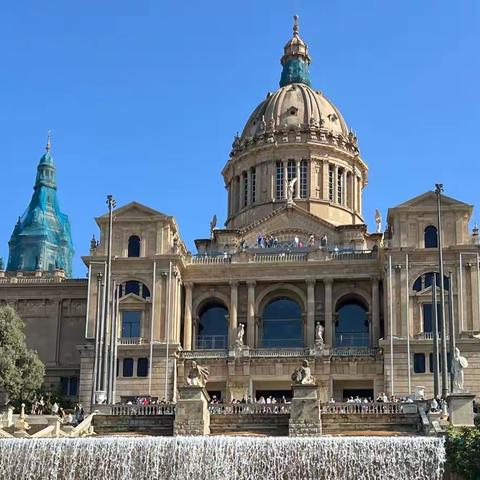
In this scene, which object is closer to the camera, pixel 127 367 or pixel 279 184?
pixel 127 367

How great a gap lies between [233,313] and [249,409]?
24.1 metres

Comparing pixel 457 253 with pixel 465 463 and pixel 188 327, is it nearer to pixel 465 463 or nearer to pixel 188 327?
pixel 188 327

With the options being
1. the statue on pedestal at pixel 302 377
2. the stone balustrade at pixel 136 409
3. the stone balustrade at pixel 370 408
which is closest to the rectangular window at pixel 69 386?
the stone balustrade at pixel 136 409

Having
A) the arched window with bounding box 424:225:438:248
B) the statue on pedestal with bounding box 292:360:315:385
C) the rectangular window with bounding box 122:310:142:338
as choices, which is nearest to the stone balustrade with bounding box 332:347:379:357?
the arched window with bounding box 424:225:438:248

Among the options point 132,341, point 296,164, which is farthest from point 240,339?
point 296,164

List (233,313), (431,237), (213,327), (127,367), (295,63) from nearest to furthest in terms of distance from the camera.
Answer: (127,367) < (431,237) < (233,313) < (213,327) < (295,63)

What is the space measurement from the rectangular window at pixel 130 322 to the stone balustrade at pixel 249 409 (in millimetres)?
22281

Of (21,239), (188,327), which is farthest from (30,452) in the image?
(21,239)

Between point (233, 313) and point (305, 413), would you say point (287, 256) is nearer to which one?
point (233, 313)

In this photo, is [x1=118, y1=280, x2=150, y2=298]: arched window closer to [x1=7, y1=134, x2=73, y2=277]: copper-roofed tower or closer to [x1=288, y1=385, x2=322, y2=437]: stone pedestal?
[x1=288, y1=385, x2=322, y2=437]: stone pedestal

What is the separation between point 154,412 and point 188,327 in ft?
77.0

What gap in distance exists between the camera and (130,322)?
254ft

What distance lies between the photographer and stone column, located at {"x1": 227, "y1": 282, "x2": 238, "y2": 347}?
79094mm

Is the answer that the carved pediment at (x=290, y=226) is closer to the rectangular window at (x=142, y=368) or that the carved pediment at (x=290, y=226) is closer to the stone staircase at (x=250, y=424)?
the rectangular window at (x=142, y=368)
